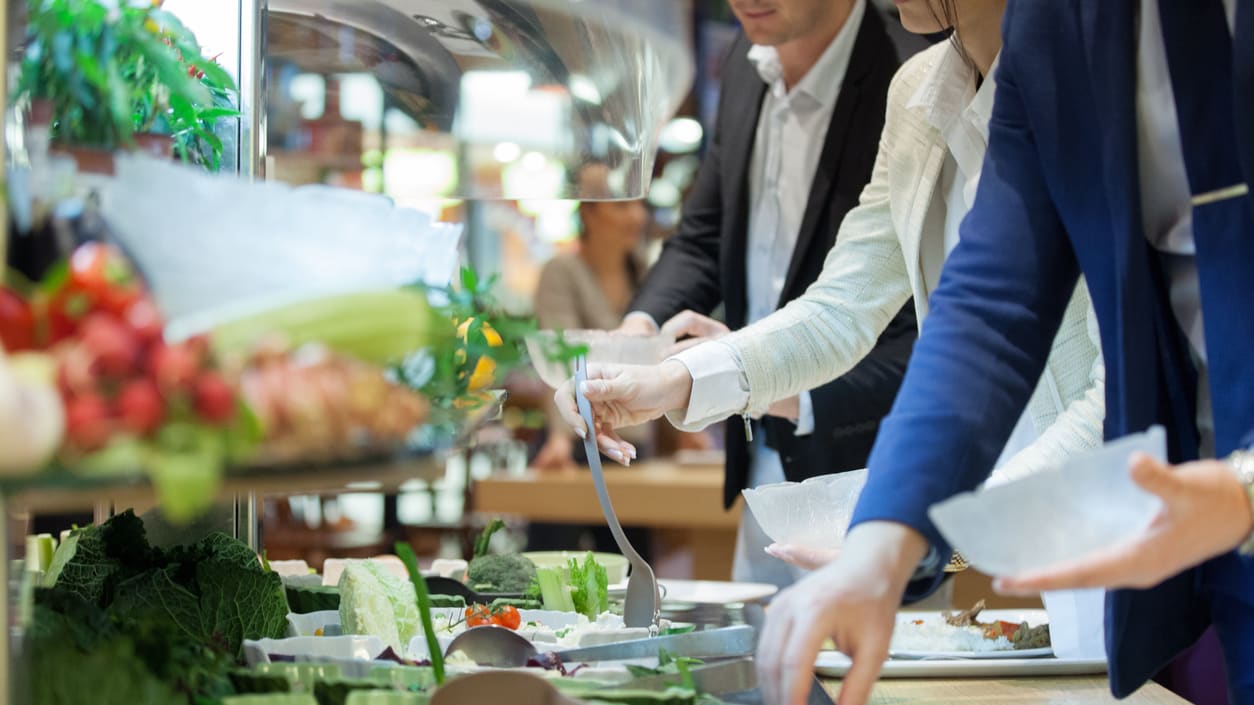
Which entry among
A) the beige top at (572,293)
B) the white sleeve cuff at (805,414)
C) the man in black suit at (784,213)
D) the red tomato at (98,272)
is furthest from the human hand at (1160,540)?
the beige top at (572,293)

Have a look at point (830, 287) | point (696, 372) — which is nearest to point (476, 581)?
point (696, 372)

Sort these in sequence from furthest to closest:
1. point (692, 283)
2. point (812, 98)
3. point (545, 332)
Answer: point (692, 283) → point (812, 98) → point (545, 332)

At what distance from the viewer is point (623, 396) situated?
187 cm

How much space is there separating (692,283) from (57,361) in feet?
7.86

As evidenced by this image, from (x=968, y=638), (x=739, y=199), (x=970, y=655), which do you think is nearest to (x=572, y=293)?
(x=739, y=199)

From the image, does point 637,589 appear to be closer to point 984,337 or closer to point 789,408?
point 984,337

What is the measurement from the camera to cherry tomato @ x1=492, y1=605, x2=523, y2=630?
5.46 ft

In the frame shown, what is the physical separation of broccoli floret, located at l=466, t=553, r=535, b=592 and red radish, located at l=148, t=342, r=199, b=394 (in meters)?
1.19

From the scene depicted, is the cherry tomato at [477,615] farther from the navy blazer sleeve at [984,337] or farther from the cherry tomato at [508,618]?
the navy blazer sleeve at [984,337]

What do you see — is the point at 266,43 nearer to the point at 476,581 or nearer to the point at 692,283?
the point at 476,581

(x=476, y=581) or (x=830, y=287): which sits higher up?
(x=830, y=287)

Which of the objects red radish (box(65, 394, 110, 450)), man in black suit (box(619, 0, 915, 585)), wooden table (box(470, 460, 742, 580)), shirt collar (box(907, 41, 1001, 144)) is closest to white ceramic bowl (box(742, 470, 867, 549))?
shirt collar (box(907, 41, 1001, 144))

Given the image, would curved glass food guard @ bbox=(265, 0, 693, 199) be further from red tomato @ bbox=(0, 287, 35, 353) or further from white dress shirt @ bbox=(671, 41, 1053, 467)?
red tomato @ bbox=(0, 287, 35, 353)

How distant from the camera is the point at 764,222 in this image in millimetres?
2994
